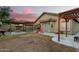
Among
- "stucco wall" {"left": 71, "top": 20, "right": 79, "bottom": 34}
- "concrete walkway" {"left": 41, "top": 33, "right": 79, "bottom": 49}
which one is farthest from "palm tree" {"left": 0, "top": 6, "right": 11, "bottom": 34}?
"stucco wall" {"left": 71, "top": 20, "right": 79, "bottom": 34}

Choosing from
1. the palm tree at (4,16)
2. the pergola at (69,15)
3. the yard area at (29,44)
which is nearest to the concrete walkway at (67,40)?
the yard area at (29,44)

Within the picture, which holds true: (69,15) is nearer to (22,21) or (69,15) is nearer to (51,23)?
(51,23)

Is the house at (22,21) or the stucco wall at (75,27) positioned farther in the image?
the house at (22,21)

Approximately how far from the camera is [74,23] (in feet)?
14.3

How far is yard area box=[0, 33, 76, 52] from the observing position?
4391 mm

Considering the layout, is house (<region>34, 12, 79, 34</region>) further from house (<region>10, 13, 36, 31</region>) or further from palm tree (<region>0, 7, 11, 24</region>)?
palm tree (<region>0, 7, 11, 24</region>)

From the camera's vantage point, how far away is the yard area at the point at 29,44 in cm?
439

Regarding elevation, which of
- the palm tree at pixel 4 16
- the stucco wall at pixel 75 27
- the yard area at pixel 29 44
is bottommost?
the yard area at pixel 29 44

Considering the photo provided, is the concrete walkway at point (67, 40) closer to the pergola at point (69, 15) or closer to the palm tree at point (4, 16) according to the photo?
the pergola at point (69, 15)

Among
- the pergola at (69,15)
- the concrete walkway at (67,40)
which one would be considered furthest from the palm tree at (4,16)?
the pergola at (69,15)

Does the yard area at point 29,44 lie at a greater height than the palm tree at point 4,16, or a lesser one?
lesser
